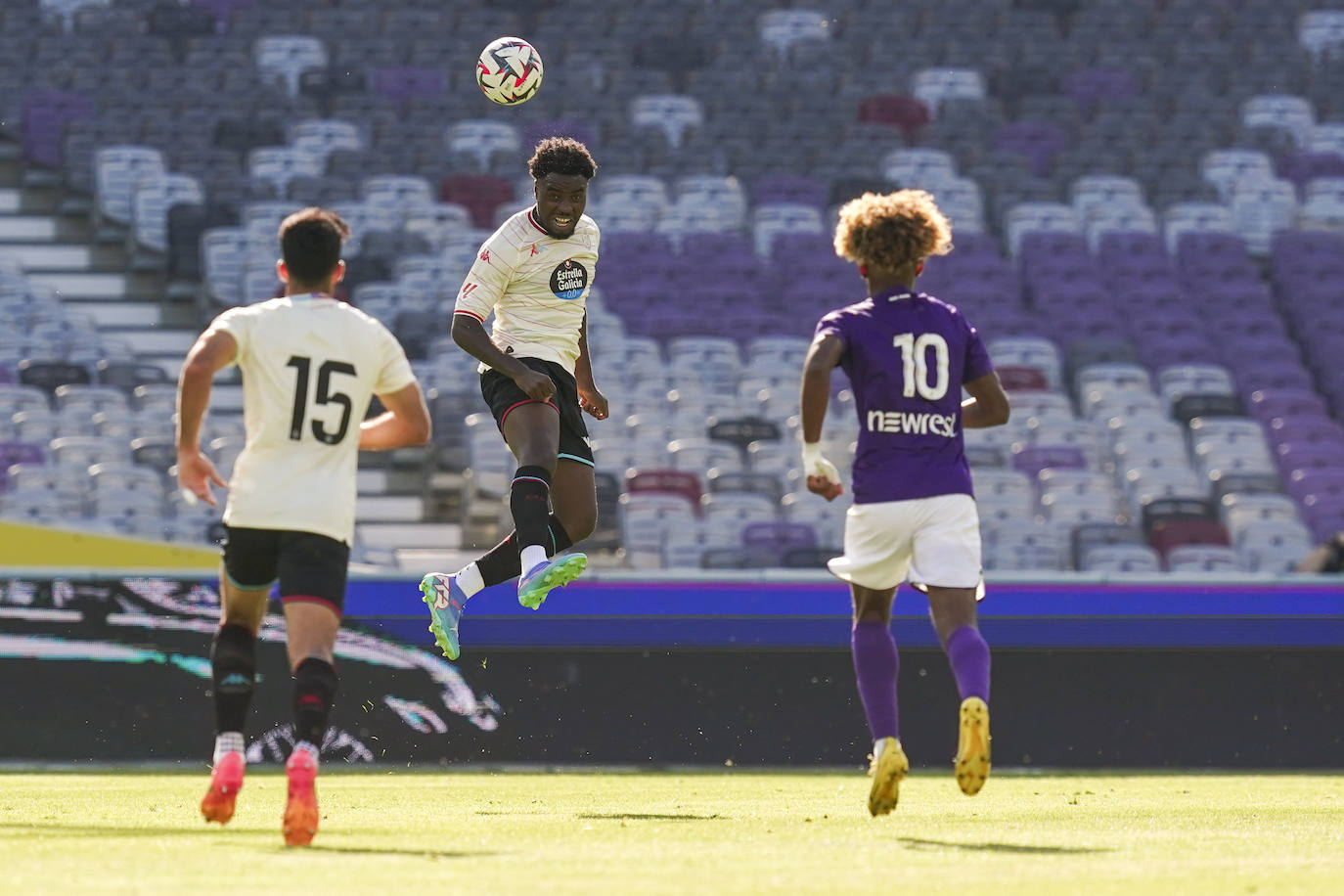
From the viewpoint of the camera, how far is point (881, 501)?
6469 mm

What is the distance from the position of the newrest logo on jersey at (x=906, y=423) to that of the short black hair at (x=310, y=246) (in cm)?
191

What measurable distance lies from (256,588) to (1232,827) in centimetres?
336

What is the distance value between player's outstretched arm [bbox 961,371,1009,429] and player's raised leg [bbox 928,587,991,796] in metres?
0.63

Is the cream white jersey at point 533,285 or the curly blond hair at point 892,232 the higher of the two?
the curly blond hair at point 892,232

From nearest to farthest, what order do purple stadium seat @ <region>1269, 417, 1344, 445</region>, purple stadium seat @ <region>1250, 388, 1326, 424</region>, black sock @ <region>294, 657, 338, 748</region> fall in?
black sock @ <region>294, 657, 338, 748</region> → purple stadium seat @ <region>1269, 417, 1344, 445</region> → purple stadium seat @ <region>1250, 388, 1326, 424</region>

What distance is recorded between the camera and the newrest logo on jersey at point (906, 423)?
6457 millimetres

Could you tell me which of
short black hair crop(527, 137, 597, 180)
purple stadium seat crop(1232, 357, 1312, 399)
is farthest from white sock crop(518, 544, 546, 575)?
purple stadium seat crop(1232, 357, 1312, 399)

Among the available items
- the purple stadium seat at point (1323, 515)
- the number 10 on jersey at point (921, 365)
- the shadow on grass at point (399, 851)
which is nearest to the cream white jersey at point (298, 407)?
the shadow on grass at point (399, 851)

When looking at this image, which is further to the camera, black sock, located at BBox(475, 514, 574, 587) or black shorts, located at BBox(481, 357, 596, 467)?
black sock, located at BBox(475, 514, 574, 587)

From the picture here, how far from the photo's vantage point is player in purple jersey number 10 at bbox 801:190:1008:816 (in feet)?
21.0

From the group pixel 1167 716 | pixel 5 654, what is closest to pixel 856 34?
pixel 1167 716

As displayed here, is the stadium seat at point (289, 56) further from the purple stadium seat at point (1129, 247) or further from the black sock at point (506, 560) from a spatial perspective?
the black sock at point (506, 560)

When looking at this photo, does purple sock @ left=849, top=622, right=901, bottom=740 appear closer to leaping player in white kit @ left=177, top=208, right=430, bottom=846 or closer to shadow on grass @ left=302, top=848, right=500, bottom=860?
shadow on grass @ left=302, top=848, right=500, bottom=860

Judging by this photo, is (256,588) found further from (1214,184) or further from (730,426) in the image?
(1214,184)
